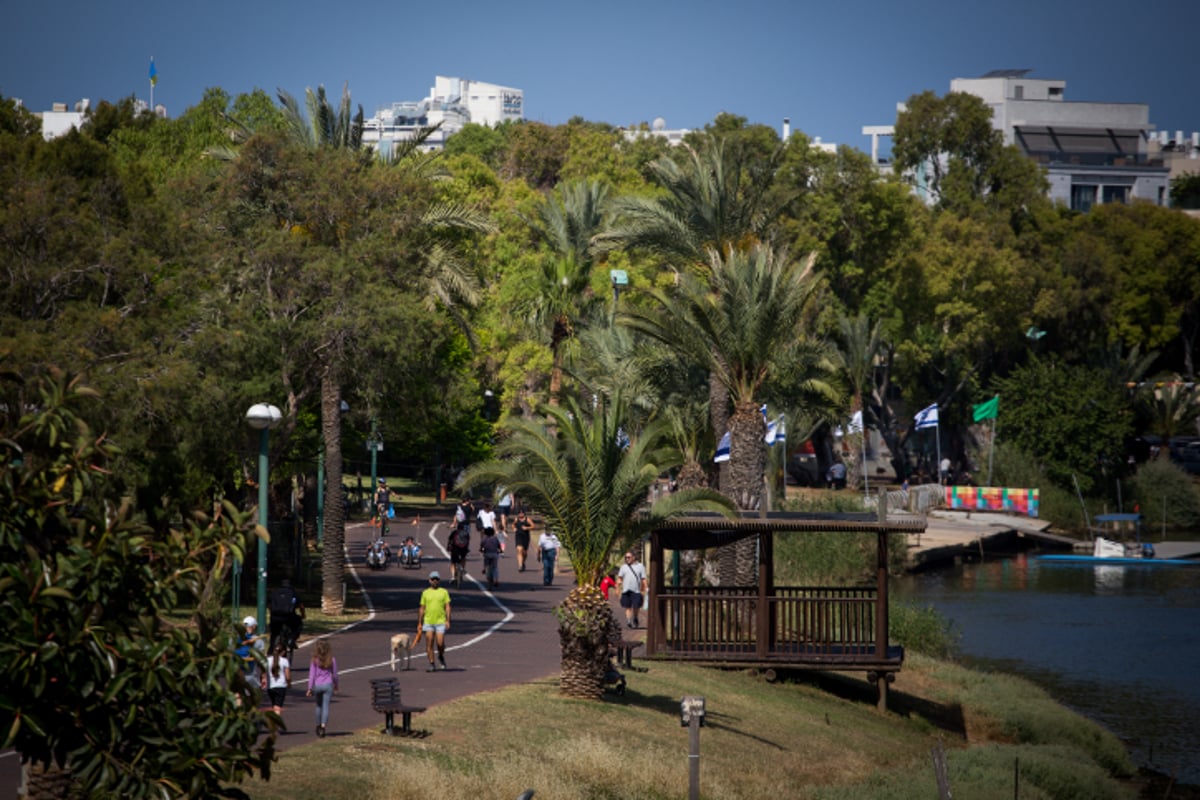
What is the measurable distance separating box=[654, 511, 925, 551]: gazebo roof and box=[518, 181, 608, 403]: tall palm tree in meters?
29.3

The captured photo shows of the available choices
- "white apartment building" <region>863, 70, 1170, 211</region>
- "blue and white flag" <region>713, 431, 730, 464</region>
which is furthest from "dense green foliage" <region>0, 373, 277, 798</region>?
"white apartment building" <region>863, 70, 1170, 211</region>

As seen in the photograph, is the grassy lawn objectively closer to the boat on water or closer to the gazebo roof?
the gazebo roof

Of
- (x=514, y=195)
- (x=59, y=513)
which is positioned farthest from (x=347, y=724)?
(x=514, y=195)

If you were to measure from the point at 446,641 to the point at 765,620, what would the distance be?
6.31 m

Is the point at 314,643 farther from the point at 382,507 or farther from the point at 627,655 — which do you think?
the point at 382,507

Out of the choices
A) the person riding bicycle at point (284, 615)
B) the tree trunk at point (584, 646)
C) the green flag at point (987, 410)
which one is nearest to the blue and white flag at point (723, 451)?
the tree trunk at point (584, 646)

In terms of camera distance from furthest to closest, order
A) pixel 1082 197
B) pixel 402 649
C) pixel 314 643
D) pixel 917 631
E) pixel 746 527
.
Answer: pixel 1082 197 < pixel 917 631 < pixel 746 527 < pixel 402 649 < pixel 314 643

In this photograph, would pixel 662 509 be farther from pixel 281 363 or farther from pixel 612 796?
pixel 281 363

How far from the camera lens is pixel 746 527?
24.9 metres

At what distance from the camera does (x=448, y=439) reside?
2589 inches

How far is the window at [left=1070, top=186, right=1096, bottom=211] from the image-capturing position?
4545 inches

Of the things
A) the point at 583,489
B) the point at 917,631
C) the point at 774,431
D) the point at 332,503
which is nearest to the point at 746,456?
the point at 917,631

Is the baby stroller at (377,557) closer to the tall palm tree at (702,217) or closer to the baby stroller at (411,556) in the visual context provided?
the baby stroller at (411,556)

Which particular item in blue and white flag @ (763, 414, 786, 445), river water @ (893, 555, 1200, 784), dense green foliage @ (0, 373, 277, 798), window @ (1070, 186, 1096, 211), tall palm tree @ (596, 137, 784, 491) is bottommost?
river water @ (893, 555, 1200, 784)
